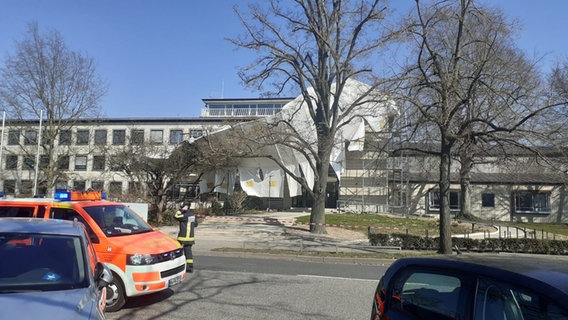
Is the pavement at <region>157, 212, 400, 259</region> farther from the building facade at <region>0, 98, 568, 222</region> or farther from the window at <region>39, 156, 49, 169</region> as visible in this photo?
the window at <region>39, 156, 49, 169</region>

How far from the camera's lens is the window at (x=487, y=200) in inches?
1629

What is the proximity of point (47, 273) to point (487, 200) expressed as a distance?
43416mm

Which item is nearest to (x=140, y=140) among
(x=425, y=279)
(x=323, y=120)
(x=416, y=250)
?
(x=323, y=120)

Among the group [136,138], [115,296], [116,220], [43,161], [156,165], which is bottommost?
[115,296]

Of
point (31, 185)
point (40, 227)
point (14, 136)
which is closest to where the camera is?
point (40, 227)

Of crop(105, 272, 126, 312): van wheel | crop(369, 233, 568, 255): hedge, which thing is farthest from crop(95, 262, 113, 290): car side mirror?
crop(369, 233, 568, 255): hedge

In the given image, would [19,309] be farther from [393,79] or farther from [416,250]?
[416,250]

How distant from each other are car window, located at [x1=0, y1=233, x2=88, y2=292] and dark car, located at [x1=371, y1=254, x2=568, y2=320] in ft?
9.40

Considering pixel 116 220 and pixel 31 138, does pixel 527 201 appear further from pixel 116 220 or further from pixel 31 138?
pixel 31 138

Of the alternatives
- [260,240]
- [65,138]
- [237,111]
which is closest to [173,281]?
[260,240]

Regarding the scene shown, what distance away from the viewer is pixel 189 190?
37594mm

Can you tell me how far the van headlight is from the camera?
→ 6586 millimetres

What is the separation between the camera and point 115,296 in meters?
6.60

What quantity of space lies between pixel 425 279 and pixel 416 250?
14983mm
